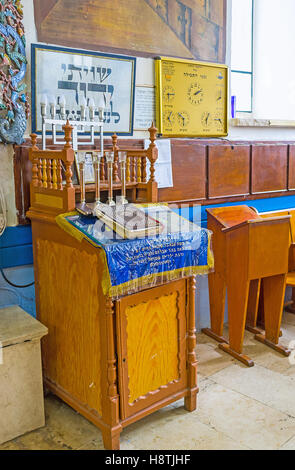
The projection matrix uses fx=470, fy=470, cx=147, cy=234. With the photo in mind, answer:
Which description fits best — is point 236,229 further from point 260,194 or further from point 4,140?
point 4,140

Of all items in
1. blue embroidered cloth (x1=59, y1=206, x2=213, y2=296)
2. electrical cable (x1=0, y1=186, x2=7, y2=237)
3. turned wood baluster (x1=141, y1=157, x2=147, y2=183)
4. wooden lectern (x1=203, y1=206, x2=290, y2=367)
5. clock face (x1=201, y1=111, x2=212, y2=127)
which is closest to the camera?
blue embroidered cloth (x1=59, y1=206, x2=213, y2=296)

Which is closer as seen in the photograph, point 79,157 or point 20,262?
point 79,157

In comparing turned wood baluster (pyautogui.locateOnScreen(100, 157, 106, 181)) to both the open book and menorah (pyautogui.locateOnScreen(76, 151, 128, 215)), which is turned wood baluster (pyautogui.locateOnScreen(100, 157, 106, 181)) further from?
the open book

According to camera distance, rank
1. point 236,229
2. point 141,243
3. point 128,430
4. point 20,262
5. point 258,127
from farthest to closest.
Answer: point 258,127 → point 236,229 → point 20,262 → point 128,430 → point 141,243

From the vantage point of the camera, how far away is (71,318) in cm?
245

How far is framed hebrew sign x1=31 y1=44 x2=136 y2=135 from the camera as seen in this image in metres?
2.68

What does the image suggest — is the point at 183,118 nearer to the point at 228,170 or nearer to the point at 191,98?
the point at 191,98

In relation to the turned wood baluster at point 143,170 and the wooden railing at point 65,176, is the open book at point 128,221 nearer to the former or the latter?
the wooden railing at point 65,176

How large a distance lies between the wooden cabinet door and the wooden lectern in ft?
2.55

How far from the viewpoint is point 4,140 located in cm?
255

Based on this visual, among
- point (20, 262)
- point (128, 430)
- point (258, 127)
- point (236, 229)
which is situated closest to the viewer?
point (128, 430)

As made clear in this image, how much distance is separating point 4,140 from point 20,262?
2.32 ft

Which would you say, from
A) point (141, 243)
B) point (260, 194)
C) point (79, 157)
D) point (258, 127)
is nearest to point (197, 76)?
point (258, 127)

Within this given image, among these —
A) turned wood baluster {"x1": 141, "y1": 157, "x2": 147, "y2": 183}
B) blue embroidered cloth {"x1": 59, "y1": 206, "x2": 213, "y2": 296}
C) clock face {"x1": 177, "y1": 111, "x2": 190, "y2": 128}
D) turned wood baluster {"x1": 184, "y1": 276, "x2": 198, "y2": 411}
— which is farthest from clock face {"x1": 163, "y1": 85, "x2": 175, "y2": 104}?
turned wood baluster {"x1": 184, "y1": 276, "x2": 198, "y2": 411}
